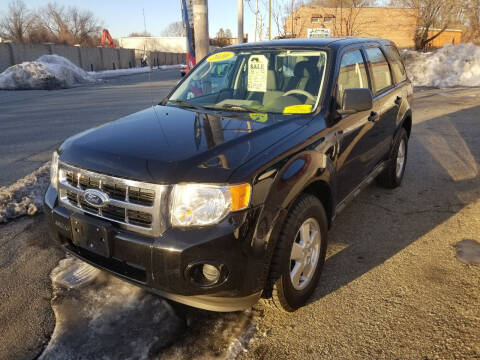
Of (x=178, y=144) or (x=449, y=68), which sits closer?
(x=178, y=144)

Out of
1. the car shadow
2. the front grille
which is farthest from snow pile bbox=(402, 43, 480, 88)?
the front grille

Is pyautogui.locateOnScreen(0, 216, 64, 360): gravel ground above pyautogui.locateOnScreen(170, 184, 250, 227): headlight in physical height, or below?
below

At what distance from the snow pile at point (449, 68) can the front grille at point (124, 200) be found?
60.4 ft

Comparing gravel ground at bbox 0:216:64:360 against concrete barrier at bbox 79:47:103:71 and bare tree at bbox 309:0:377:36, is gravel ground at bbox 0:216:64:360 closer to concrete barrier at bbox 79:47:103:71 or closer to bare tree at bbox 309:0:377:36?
bare tree at bbox 309:0:377:36

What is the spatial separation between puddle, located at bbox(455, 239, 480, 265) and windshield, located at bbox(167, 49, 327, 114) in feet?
6.26

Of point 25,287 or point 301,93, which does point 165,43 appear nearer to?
point 301,93

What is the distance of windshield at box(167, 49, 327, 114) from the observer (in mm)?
3072

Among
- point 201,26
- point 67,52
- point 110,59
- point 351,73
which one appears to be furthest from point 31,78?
point 110,59

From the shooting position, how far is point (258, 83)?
133 inches

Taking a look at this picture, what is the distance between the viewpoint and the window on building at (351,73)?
10.4 ft

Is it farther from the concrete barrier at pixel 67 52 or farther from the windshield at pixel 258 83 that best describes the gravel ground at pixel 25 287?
the concrete barrier at pixel 67 52

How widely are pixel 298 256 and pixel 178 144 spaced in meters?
1.06

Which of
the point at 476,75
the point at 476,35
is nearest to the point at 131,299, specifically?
the point at 476,75

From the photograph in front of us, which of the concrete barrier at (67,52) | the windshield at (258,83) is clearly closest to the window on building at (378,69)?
the windshield at (258,83)
